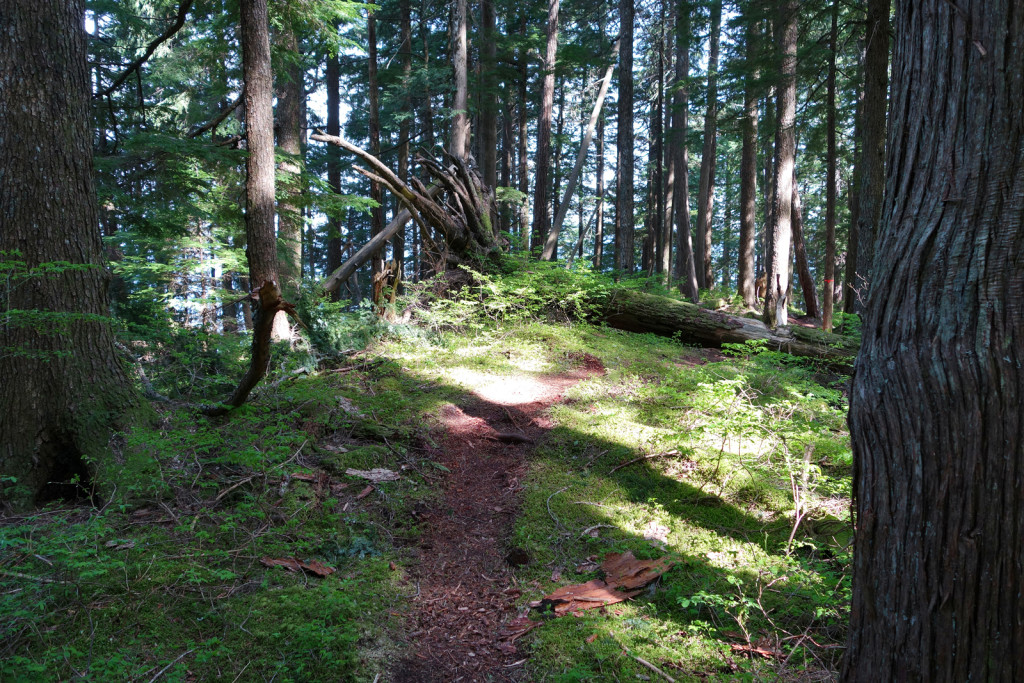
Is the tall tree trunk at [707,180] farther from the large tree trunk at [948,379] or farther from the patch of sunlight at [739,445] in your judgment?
the large tree trunk at [948,379]

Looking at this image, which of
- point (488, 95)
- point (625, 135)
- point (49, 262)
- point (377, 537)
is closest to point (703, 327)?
point (625, 135)

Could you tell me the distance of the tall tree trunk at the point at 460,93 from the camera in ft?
45.1

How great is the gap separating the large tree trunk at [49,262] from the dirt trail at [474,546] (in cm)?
262

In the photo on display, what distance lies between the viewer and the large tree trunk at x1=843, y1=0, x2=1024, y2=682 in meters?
1.85

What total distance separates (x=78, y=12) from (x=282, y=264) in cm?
692

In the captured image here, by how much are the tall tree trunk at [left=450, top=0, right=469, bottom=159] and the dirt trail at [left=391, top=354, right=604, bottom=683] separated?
8797mm

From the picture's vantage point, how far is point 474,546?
4293mm

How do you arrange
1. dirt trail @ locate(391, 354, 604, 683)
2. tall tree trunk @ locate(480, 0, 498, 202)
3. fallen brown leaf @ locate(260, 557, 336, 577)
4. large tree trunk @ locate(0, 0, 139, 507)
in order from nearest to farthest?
dirt trail @ locate(391, 354, 604, 683) < fallen brown leaf @ locate(260, 557, 336, 577) < large tree trunk @ locate(0, 0, 139, 507) < tall tree trunk @ locate(480, 0, 498, 202)

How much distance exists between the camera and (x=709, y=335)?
1058 cm

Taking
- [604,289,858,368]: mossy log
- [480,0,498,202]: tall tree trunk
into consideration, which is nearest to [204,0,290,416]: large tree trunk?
[604,289,858,368]: mossy log

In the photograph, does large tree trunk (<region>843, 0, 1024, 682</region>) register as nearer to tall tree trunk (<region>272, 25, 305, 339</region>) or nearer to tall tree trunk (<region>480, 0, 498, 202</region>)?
tall tree trunk (<region>272, 25, 305, 339</region>)

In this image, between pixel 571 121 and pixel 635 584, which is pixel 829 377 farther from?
pixel 571 121

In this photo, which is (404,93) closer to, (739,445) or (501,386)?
(501,386)

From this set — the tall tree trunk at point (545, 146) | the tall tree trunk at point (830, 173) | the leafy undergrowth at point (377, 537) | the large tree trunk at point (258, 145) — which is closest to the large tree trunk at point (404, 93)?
the tall tree trunk at point (545, 146)
